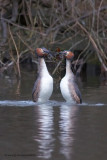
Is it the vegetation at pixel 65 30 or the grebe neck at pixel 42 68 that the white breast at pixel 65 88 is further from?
the vegetation at pixel 65 30

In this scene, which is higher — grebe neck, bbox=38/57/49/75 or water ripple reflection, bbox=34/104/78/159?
grebe neck, bbox=38/57/49/75

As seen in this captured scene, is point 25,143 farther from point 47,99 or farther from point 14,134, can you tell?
point 47,99

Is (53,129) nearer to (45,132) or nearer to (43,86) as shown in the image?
(45,132)

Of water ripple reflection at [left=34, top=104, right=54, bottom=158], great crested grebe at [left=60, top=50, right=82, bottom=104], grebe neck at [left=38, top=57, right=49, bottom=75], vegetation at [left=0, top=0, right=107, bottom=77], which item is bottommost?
water ripple reflection at [left=34, top=104, right=54, bottom=158]

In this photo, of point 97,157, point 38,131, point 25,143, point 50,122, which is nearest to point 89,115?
point 50,122

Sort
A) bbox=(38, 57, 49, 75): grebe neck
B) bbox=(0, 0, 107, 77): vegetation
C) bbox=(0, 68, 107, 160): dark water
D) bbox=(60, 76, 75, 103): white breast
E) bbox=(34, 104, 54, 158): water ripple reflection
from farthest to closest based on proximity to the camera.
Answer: bbox=(0, 0, 107, 77): vegetation
bbox=(38, 57, 49, 75): grebe neck
bbox=(60, 76, 75, 103): white breast
bbox=(34, 104, 54, 158): water ripple reflection
bbox=(0, 68, 107, 160): dark water

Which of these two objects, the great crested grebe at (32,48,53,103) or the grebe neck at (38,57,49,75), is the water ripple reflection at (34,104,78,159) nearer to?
the great crested grebe at (32,48,53,103)

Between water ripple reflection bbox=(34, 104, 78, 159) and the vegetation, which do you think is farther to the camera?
the vegetation

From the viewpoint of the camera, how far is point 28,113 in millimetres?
9109

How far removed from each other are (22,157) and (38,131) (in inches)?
61.3

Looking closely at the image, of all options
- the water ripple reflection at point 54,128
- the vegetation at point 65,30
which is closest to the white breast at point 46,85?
the water ripple reflection at point 54,128

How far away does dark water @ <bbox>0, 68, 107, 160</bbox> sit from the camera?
595 centimetres

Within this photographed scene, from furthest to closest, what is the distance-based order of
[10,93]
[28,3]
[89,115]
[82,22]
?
[28,3] < [82,22] < [10,93] < [89,115]

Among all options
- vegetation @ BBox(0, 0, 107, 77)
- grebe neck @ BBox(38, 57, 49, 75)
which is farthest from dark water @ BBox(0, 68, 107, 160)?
vegetation @ BBox(0, 0, 107, 77)
